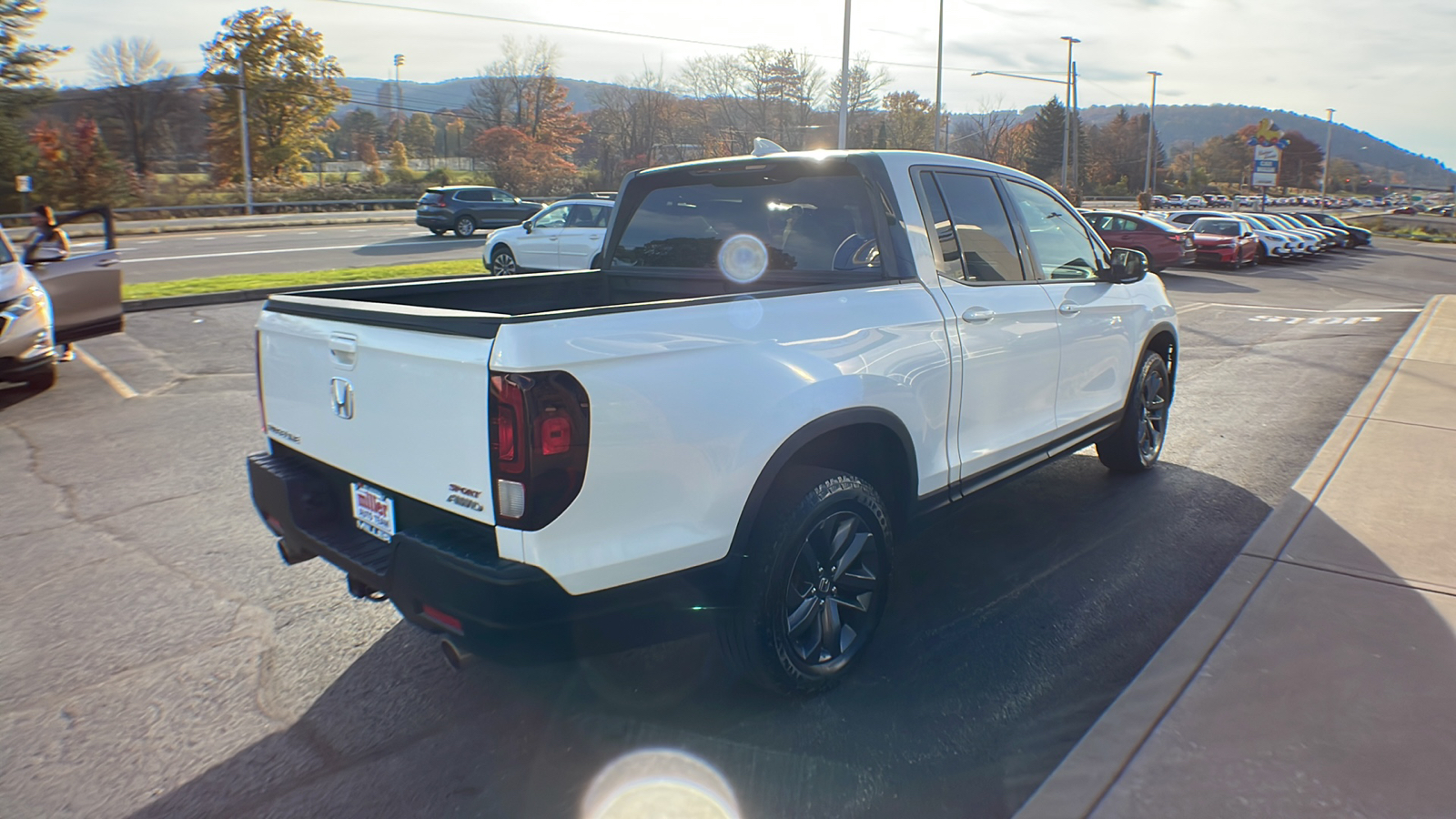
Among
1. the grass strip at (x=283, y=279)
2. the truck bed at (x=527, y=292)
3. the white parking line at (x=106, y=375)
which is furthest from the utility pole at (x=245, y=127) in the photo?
the truck bed at (x=527, y=292)

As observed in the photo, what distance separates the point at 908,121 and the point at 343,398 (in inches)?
2971

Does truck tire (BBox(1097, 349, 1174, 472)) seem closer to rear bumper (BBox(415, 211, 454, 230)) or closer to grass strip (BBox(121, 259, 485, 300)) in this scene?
grass strip (BBox(121, 259, 485, 300))

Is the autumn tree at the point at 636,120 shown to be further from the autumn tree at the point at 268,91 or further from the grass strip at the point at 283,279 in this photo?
the grass strip at the point at 283,279

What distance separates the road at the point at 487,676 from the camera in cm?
273

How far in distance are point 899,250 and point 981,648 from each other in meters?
1.59

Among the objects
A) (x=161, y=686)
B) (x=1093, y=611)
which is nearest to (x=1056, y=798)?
(x=1093, y=611)

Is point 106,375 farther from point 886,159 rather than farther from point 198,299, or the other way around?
point 886,159

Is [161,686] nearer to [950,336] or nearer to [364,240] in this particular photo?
[950,336]

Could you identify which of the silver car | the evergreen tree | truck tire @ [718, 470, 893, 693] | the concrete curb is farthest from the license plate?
the evergreen tree

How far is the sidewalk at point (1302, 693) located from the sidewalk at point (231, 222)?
33804 mm

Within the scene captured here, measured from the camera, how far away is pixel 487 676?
339 centimetres

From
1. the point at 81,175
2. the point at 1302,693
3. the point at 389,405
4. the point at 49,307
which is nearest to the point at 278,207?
the point at 81,175

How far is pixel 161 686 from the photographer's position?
3.27 m

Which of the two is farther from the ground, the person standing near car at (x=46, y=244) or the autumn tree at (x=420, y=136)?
the autumn tree at (x=420, y=136)
